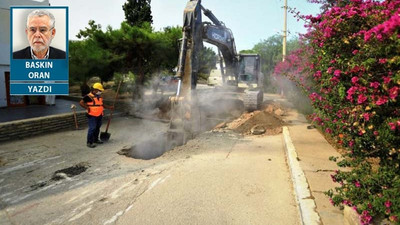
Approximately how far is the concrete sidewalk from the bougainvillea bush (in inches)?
10.8

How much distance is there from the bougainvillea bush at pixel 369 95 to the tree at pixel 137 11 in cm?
2259

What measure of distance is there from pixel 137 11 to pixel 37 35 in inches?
662

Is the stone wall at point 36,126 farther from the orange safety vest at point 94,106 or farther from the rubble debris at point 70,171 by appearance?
the rubble debris at point 70,171

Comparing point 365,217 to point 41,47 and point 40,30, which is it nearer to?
point 41,47

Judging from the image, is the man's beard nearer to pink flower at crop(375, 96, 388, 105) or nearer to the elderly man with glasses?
the elderly man with glasses

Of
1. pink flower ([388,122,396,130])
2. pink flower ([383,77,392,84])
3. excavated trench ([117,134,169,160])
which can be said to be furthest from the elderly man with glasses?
pink flower ([388,122,396,130])

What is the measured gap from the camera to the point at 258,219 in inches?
140

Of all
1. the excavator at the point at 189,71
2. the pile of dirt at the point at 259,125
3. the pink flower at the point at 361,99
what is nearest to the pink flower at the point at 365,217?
the pink flower at the point at 361,99

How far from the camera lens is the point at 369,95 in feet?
8.36

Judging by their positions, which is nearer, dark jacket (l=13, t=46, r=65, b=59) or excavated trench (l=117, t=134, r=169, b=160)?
excavated trench (l=117, t=134, r=169, b=160)

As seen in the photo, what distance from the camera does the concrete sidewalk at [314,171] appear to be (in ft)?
10.9

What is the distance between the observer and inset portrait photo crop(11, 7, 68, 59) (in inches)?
328

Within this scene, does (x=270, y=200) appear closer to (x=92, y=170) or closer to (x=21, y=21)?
(x=92, y=170)

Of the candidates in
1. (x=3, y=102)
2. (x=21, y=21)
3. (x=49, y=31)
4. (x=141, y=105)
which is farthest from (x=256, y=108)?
(x=3, y=102)
